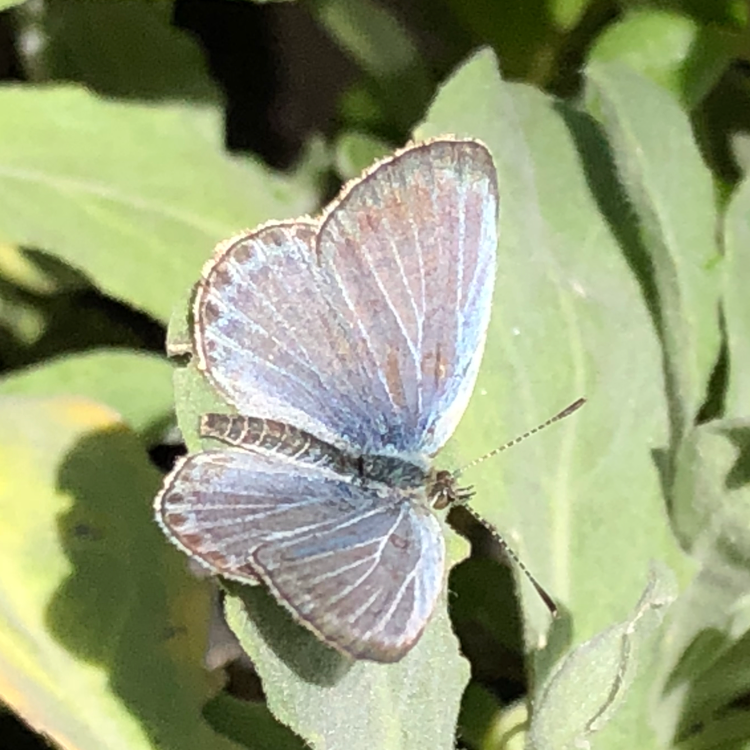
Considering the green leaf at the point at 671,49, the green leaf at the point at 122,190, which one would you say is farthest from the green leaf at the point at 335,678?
the green leaf at the point at 671,49

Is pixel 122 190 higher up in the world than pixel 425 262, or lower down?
lower down

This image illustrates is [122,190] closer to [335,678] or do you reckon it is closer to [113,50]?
[113,50]

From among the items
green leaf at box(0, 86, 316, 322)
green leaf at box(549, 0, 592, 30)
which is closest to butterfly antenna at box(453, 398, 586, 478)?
green leaf at box(0, 86, 316, 322)

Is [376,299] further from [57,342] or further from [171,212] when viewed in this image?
[57,342]

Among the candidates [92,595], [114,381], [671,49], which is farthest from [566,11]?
[92,595]

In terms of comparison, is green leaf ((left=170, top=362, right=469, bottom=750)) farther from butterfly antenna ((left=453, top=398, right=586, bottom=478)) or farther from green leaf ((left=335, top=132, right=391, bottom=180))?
green leaf ((left=335, top=132, right=391, bottom=180))

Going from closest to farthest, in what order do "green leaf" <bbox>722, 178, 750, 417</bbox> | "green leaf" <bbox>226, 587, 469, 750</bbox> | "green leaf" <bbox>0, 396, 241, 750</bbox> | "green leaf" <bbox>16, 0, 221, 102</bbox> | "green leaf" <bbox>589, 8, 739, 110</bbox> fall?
1. "green leaf" <bbox>226, 587, 469, 750</bbox>
2. "green leaf" <bbox>0, 396, 241, 750</bbox>
3. "green leaf" <bbox>722, 178, 750, 417</bbox>
4. "green leaf" <bbox>589, 8, 739, 110</bbox>
5. "green leaf" <bbox>16, 0, 221, 102</bbox>
